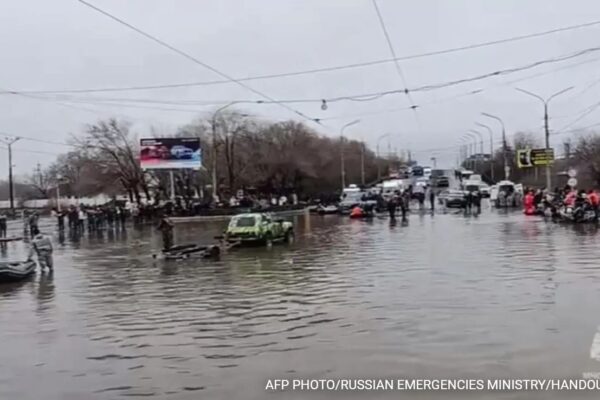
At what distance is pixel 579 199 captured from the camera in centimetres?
4341

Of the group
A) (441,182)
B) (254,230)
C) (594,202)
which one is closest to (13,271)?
(254,230)

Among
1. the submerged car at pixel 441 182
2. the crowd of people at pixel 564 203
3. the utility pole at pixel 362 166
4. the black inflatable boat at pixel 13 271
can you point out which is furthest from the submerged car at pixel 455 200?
the submerged car at pixel 441 182

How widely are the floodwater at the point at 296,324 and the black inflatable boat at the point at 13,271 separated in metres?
0.46

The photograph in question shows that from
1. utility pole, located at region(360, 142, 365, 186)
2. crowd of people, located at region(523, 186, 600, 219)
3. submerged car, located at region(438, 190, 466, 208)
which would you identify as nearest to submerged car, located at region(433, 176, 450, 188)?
utility pole, located at region(360, 142, 365, 186)

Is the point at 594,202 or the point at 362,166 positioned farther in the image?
the point at 362,166

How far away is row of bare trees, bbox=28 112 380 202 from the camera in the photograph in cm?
9388

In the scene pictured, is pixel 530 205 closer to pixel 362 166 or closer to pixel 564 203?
pixel 564 203

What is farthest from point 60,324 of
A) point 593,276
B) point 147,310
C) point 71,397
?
point 593,276

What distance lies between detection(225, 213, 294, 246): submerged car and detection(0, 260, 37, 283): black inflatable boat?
1061 cm

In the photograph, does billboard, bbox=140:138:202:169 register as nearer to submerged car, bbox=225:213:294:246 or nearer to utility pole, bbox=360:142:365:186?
submerged car, bbox=225:213:294:246

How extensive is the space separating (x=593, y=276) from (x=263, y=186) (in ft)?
270

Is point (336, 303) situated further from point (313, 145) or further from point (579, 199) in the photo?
point (313, 145)

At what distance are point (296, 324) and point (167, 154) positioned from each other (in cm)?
6661

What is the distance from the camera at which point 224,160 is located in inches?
3836
